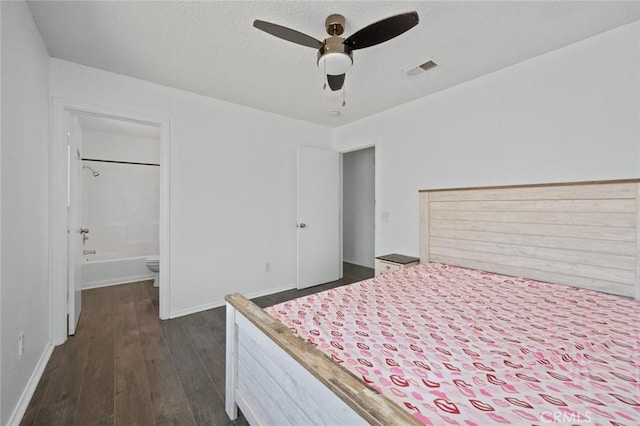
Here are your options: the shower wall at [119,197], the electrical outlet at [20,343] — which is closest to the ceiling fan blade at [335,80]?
the electrical outlet at [20,343]

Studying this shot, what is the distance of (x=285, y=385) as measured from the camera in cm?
110

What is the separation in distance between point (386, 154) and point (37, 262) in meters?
3.39

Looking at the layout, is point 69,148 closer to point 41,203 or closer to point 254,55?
point 41,203

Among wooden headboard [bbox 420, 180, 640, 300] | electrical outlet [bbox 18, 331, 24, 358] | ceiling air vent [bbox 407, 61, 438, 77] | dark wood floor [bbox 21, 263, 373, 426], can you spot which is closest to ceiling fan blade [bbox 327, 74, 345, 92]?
ceiling air vent [bbox 407, 61, 438, 77]

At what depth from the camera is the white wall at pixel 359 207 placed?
204 inches

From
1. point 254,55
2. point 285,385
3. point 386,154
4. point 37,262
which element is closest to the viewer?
point 285,385

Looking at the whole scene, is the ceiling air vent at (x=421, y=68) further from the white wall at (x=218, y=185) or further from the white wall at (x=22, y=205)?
the white wall at (x=22, y=205)

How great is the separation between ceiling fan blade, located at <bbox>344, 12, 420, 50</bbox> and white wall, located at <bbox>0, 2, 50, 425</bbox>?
1.81 metres

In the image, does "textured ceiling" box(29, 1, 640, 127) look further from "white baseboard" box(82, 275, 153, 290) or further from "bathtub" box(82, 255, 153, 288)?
"white baseboard" box(82, 275, 153, 290)

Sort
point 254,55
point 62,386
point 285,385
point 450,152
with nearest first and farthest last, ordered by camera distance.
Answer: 1. point 285,385
2. point 62,386
3. point 254,55
4. point 450,152

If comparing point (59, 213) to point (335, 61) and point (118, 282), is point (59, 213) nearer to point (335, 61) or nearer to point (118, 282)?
point (118, 282)

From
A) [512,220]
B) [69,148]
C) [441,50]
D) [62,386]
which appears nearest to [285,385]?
[62,386]

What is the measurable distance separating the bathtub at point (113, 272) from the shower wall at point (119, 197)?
0.07 m

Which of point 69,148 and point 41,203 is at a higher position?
point 69,148
